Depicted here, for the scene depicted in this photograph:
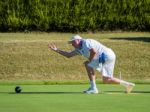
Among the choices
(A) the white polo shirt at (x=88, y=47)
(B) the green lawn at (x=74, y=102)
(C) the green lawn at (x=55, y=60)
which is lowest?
(C) the green lawn at (x=55, y=60)

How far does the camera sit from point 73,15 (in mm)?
28516

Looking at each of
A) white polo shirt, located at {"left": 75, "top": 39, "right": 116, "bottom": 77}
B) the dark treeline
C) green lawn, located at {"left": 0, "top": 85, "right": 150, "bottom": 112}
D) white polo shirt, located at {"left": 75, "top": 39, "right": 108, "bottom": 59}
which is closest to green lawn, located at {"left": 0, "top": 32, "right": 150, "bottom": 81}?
the dark treeline

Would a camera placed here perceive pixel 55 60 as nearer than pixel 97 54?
No

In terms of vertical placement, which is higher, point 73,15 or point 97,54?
point 97,54

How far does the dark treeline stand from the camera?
28266 millimetres

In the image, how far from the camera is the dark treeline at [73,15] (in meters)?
28.3

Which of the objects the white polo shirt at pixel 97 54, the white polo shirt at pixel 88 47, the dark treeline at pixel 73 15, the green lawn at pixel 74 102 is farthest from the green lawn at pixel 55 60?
the green lawn at pixel 74 102

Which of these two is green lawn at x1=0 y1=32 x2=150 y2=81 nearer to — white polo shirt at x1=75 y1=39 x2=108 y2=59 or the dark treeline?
the dark treeline

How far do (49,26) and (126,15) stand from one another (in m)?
3.40

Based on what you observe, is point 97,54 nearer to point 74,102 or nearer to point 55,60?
point 74,102

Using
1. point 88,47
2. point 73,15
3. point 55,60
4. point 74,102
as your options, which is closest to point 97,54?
point 88,47

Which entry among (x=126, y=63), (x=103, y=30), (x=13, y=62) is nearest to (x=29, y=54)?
(x=13, y=62)

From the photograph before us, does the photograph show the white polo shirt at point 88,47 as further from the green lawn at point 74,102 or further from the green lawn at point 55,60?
the green lawn at point 55,60

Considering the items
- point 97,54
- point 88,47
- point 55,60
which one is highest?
point 88,47
